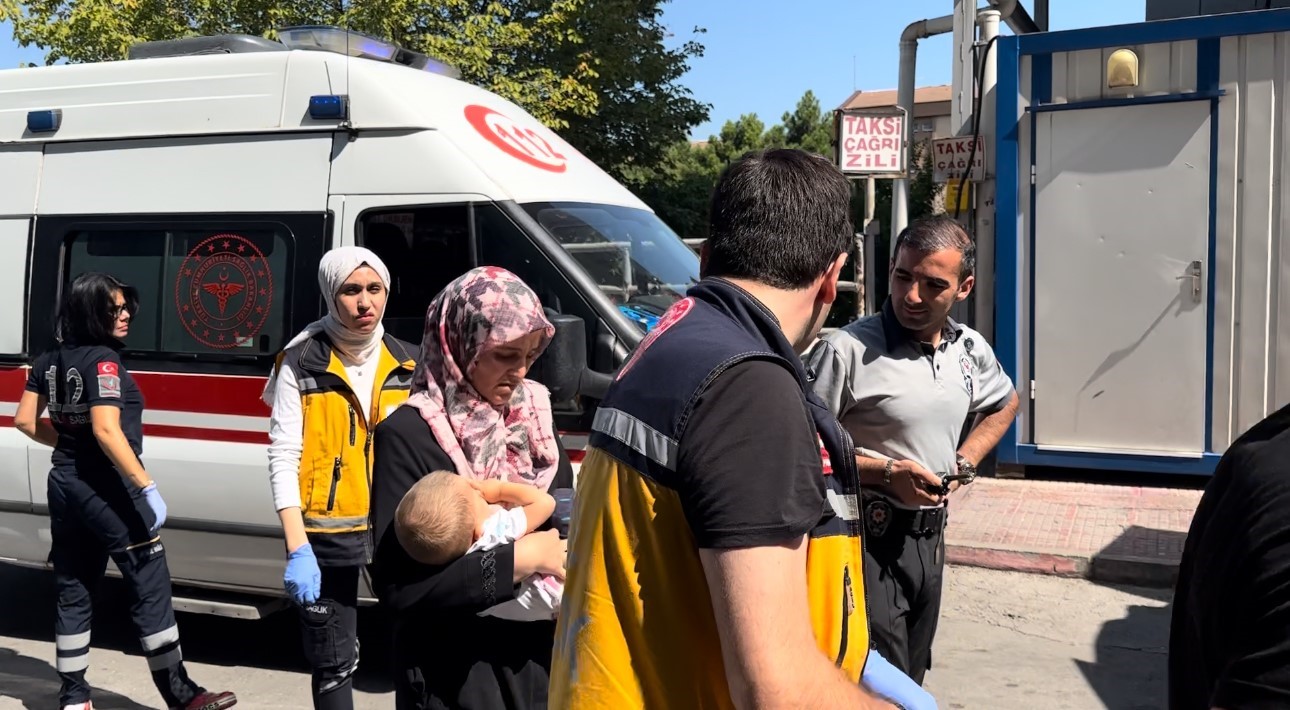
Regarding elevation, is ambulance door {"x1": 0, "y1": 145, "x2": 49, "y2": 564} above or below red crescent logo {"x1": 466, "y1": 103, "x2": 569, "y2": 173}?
below

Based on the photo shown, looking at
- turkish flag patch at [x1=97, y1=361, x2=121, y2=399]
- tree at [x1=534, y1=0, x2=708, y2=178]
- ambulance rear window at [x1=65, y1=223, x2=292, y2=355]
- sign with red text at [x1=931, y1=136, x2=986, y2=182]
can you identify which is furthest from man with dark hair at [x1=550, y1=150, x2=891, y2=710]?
tree at [x1=534, y1=0, x2=708, y2=178]

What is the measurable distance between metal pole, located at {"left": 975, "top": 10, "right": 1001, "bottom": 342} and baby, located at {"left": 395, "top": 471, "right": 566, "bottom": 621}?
7384 millimetres

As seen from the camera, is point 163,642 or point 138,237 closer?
point 163,642

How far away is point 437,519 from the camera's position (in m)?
2.29

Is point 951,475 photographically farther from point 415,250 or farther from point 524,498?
point 415,250

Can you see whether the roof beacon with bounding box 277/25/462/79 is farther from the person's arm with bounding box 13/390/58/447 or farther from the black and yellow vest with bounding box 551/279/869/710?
the black and yellow vest with bounding box 551/279/869/710

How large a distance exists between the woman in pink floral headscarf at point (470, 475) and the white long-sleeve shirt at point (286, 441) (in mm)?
1285

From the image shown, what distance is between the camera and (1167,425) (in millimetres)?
8500

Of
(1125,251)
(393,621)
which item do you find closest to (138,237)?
(393,621)

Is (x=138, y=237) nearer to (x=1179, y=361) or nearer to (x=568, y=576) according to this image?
(x=568, y=576)

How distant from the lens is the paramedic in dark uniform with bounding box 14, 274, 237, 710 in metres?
4.59

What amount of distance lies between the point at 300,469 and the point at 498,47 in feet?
42.9

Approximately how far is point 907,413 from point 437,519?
1812 mm

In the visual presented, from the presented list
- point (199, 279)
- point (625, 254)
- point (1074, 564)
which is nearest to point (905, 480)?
point (625, 254)
